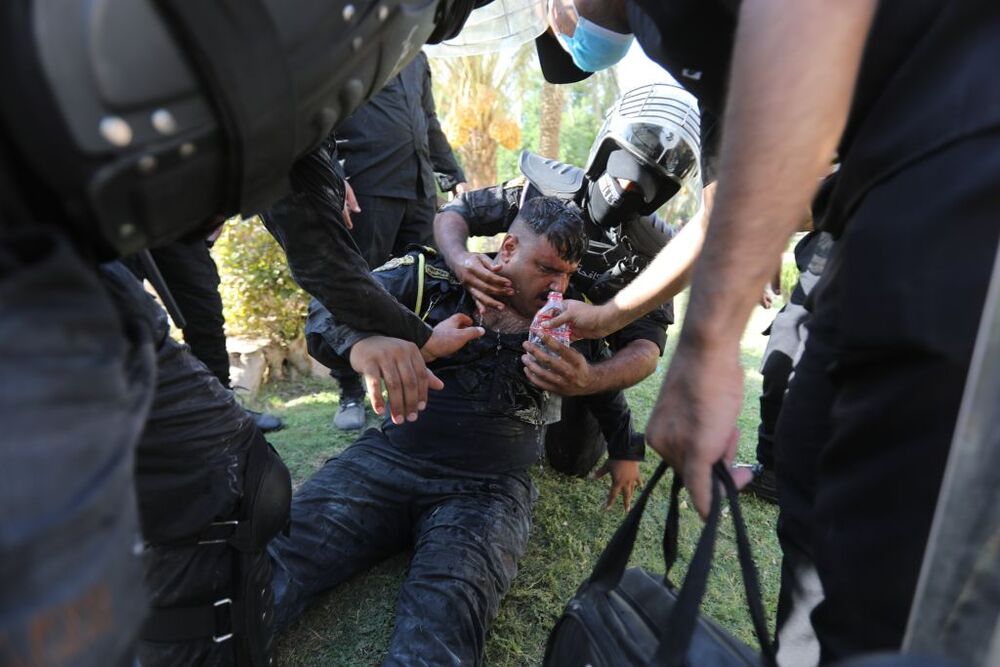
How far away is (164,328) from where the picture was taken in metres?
1.15

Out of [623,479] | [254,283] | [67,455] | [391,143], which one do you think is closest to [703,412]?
[67,455]

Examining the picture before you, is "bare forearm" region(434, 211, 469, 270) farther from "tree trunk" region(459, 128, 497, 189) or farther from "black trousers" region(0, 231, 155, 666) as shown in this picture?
"tree trunk" region(459, 128, 497, 189)

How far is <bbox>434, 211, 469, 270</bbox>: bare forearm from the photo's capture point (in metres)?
2.64

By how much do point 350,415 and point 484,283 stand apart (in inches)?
57.1

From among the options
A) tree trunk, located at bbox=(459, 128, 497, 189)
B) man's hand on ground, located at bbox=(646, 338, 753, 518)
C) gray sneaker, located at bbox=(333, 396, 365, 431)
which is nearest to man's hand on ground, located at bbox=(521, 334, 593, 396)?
man's hand on ground, located at bbox=(646, 338, 753, 518)

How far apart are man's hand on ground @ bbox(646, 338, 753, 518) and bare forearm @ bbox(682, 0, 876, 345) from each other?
4cm

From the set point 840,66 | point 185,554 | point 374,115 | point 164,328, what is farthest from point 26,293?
point 374,115

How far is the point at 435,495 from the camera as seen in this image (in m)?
2.15

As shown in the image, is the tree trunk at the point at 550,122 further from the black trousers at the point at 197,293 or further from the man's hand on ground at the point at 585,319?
the man's hand on ground at the point at 585,319

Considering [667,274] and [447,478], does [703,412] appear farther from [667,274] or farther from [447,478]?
[447,478]

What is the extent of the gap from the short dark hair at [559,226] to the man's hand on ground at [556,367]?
0.46 m

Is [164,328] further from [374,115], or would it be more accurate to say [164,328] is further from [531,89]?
[531,89]

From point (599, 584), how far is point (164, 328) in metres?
→ 0.97

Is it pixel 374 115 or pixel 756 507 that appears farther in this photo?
pixel 374 115
